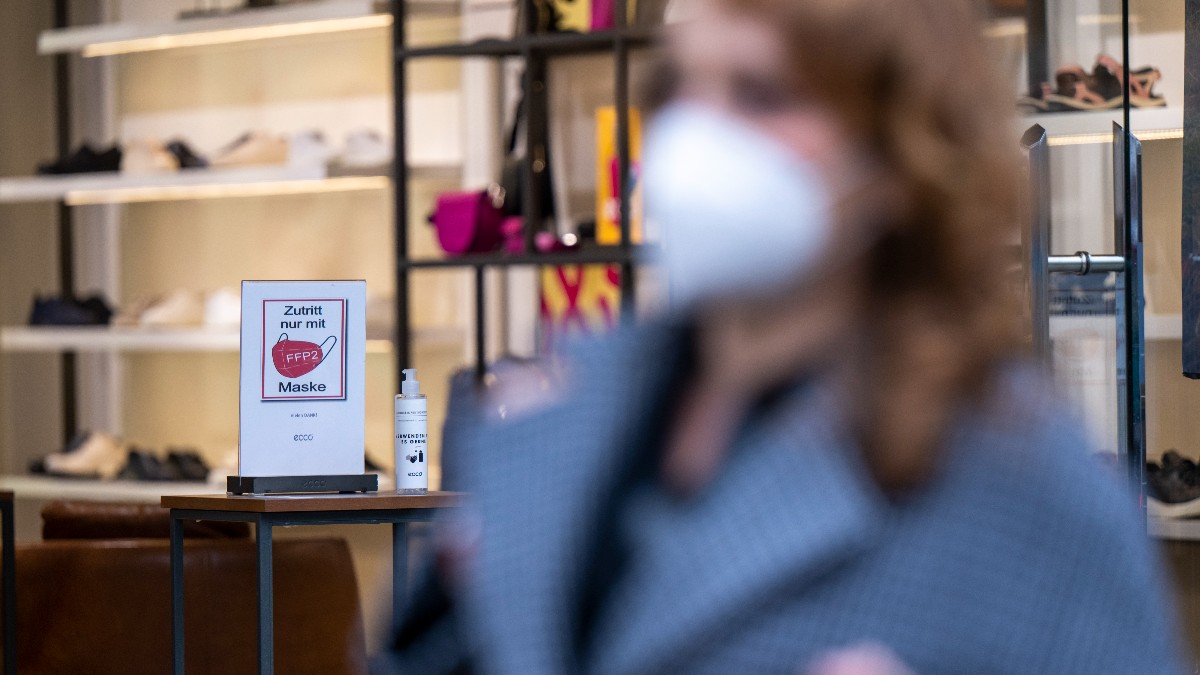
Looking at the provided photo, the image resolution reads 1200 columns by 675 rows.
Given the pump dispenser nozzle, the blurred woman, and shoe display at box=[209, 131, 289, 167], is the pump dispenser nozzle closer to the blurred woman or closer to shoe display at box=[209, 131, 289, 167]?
the blurred woman

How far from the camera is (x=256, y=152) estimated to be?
195 inches

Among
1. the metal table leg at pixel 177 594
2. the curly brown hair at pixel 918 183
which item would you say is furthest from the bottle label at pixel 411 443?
the curly brown hair at pixel 918 183

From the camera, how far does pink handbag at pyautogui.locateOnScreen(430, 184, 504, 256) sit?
439cm

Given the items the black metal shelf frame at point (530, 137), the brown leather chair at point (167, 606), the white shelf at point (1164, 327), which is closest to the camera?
the white shelf at point (1164, 327)

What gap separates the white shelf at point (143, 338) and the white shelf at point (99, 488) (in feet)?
1.48

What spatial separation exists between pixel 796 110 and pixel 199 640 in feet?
9.62

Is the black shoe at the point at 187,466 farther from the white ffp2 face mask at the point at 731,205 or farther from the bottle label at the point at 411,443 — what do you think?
the white ffp2 face mask at the point at 731,205

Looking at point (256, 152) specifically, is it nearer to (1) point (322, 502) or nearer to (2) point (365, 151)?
(2) point (365, 151)

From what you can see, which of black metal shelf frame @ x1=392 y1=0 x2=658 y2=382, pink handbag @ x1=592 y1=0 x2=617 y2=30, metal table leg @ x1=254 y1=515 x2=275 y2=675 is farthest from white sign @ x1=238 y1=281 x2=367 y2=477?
pink handbag @ x1=592 y1=0 x2=617 y2=30

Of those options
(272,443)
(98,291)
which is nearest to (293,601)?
(272,443)

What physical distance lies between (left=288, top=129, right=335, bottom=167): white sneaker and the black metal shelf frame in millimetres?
340

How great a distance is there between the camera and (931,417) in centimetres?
65

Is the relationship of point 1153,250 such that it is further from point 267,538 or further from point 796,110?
point 796,110

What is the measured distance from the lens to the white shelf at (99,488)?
4.90 metres
